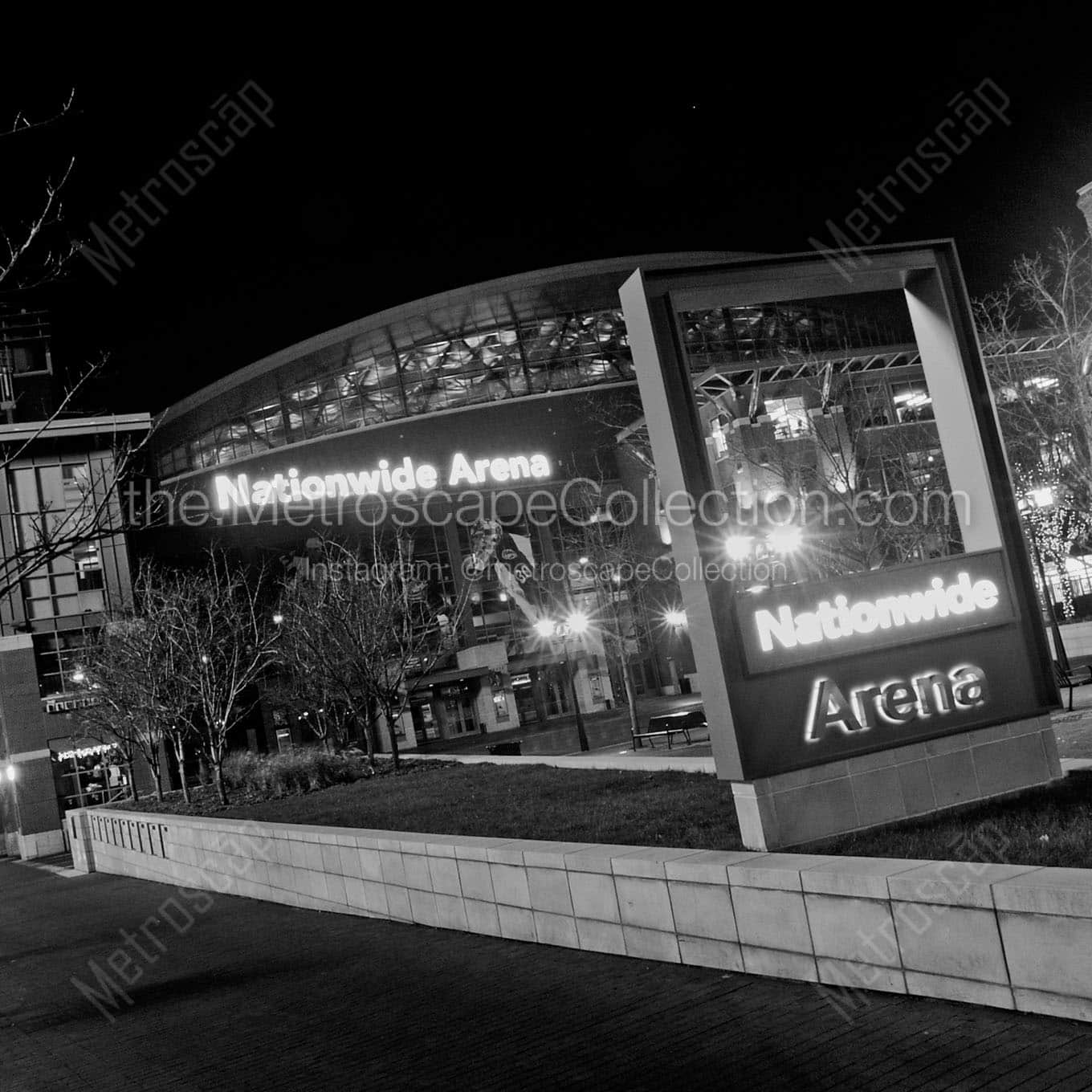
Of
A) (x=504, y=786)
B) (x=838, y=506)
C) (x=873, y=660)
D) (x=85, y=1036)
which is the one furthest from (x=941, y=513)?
(x=85, y=1036)

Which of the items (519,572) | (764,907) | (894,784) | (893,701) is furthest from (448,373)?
(764,907)

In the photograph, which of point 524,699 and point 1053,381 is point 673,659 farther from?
point 1053,381

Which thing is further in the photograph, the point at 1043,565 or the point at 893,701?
the point at 1043,565

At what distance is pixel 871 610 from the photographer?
9008mm

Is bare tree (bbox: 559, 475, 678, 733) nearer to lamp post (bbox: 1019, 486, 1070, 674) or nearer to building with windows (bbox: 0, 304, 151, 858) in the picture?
lamp post (bbox: 1019, 486, 1070, 674)

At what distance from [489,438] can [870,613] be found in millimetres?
53252

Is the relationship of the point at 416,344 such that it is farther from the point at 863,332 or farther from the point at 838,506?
the point at 838,506

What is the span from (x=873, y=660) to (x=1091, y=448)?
13930 mm

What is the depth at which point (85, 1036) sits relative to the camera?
7848 millimetres

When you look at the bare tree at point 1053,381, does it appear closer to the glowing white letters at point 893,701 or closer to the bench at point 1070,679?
the bench at point 1070,679

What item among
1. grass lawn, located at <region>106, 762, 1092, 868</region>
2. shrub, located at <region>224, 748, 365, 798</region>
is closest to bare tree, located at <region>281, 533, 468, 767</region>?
shrub, located at <region>224, 748, 365, 798</region>

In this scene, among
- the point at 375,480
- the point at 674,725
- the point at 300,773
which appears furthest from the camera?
the point at 375,480

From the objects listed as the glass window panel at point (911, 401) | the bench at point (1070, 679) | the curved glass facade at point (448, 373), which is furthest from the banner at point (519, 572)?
the bench at point (1070, 679)

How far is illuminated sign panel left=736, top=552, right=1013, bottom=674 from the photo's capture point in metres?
8.66
